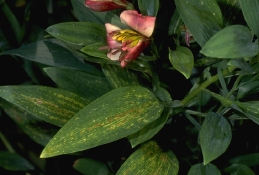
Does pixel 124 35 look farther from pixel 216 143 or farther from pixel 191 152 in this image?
pixel 191 152

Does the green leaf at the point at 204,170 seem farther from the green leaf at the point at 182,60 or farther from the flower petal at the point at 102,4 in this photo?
the flower petal at the point at 102,4

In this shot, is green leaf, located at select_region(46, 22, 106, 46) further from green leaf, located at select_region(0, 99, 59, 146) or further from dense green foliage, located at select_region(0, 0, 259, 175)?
green leaf, located at select_region(0, 99, 59, 146)

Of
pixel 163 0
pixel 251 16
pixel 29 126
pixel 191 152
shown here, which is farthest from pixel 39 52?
pixel 251 16

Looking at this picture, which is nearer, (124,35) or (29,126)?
(124,35)

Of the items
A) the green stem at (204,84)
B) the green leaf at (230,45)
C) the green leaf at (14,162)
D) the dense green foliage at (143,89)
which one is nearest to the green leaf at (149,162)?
the dense green foliage at (143,89)

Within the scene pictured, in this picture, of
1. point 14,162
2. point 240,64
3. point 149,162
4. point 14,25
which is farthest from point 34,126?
point 240,64

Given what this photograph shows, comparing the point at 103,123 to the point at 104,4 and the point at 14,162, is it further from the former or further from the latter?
the point at 14,162

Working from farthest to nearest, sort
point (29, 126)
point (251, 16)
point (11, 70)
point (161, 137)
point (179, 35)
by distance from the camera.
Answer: point (11, 70) → point (29, 126) → point (161, 137) → point (179, 35) → point (251, 16)
